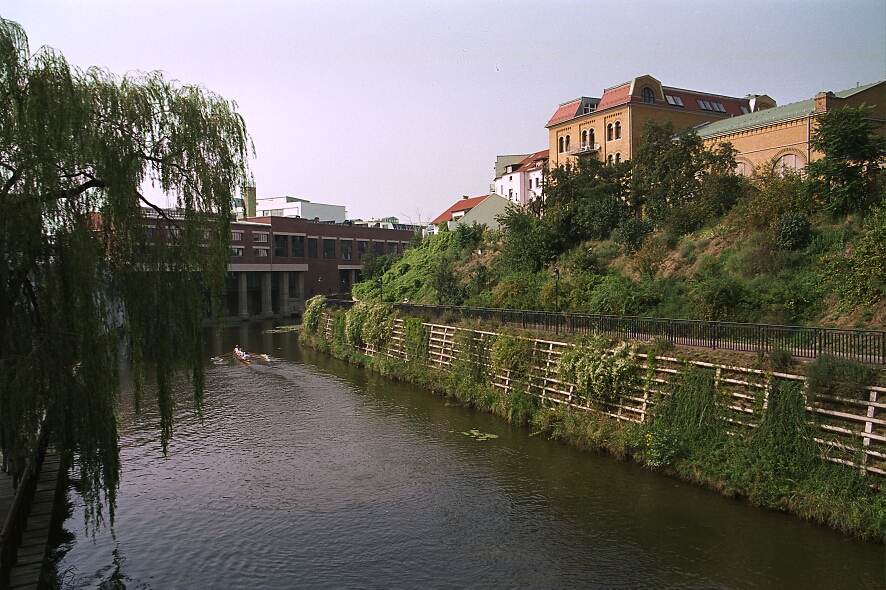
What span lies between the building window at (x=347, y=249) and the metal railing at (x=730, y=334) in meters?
56.6

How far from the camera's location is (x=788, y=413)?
1255cm

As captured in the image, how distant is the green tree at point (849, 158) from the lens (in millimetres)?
20766

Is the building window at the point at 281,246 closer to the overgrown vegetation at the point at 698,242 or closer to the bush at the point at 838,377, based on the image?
the overgrown vegetation at the point at 698,242

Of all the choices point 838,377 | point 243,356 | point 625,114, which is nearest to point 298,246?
point 243,356

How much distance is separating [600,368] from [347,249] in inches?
2481

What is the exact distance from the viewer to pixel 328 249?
245 feet

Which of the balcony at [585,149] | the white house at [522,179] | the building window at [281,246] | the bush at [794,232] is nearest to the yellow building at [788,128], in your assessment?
the balcony at [585,149]

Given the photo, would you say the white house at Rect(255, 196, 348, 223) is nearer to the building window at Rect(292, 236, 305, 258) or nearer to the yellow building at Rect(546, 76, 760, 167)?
the building window at Rect(292, 236, 305, 258)

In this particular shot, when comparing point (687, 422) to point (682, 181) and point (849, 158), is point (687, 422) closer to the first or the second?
point (849, 158)

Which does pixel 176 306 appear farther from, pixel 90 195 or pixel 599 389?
pixel 599 389

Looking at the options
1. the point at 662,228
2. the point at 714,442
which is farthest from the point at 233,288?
the point at 714,442

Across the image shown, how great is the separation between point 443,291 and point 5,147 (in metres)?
27.2

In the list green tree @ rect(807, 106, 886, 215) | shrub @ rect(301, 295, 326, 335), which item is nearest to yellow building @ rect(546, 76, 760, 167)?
shrub @ rect(301, 295, 326, 335)

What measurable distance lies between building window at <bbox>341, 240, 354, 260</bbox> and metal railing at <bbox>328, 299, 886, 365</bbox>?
56627 millimetres
